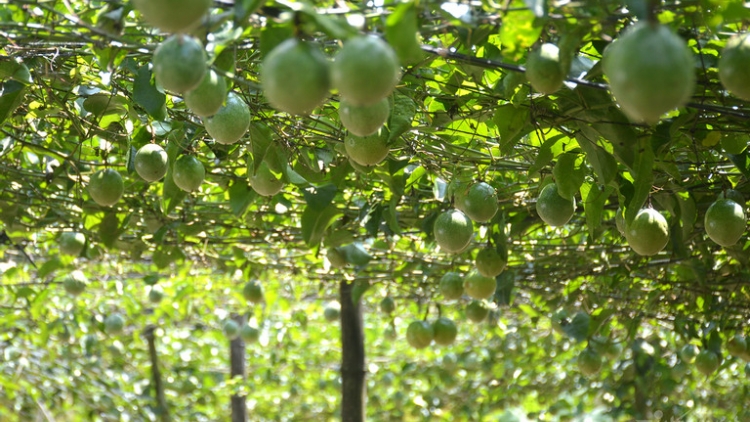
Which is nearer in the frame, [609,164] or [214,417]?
[609,164]

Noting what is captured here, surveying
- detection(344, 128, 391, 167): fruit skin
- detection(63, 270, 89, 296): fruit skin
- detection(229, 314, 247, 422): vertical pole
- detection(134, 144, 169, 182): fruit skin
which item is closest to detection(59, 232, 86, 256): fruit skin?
detection(63, 270, 89, 296): fruit skin

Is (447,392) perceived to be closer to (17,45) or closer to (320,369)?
(320,369)

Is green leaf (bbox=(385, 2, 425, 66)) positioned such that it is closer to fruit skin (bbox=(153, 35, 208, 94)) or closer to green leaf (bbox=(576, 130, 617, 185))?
fruit skin (bbox=(153, 35, 208, 94))

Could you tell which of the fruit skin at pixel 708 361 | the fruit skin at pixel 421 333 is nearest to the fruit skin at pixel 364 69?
the fruit skin at pixel 421 333

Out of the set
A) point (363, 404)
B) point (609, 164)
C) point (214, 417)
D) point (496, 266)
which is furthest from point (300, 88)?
point (214, 417)

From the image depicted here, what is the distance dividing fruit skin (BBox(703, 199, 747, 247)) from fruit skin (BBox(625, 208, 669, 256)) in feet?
0.34

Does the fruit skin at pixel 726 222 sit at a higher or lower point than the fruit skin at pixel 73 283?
lower

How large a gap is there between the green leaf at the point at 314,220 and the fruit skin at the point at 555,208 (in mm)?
509

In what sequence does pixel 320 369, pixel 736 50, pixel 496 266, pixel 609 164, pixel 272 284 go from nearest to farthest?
pixel 736 50 → pixel 609 164 → pixel 496 266 → pixel 272 284 → pixel 320 369

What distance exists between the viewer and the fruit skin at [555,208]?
6.42 ft

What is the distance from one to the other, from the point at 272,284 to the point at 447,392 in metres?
2.29

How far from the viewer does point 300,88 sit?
1.02 meters

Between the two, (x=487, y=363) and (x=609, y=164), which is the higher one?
(x=487, y=363)

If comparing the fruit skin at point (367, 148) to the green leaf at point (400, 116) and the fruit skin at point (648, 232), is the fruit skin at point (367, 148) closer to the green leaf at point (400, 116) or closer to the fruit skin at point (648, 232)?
the green leaf at point (400, 116)
